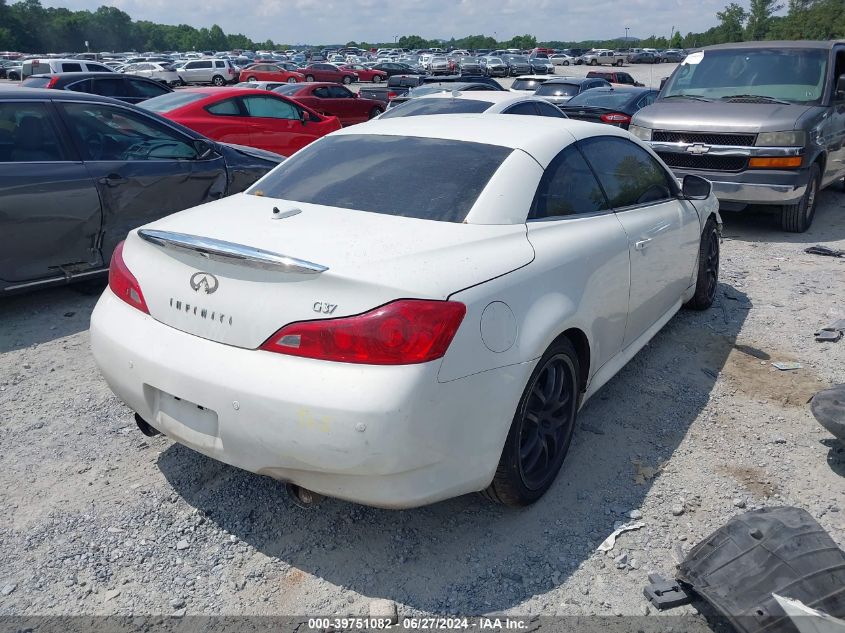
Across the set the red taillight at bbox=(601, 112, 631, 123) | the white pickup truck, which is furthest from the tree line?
the red taillight at bbox=(601, 112, 631, 123)

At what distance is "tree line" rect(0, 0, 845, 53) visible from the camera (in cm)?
5622

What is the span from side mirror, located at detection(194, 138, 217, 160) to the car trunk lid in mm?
3506

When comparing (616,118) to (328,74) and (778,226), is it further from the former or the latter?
(328,74)

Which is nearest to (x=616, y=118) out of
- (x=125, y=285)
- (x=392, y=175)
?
(x=392, y=175)

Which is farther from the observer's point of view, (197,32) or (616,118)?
(197,32)

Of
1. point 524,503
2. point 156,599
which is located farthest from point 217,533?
point 524,503

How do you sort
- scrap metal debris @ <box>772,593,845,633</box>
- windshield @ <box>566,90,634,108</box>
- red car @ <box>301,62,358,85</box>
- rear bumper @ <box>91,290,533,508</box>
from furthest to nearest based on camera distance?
red car @ <box>301,62,358,85</box> < windshield @ <box>566,90,634,108</box> < rear bumper @ <box>91,290,533,508</box> < scrap metal debris @ <box>772,593,845,633</box>

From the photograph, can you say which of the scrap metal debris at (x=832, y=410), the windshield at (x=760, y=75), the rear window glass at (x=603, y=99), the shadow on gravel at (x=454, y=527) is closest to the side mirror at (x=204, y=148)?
the shadow on gravel at (x=454, y=527)

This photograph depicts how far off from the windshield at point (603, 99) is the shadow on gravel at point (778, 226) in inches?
166

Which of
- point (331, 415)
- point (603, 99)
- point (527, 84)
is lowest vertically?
point (331, 415)

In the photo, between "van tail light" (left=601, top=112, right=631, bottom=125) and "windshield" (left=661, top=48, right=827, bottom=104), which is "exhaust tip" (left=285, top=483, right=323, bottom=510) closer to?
"windshield" (left=661, top=48, right=827, bottom=104)

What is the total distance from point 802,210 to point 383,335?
282 inches

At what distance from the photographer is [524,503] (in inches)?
118

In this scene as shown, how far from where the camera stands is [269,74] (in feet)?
125
